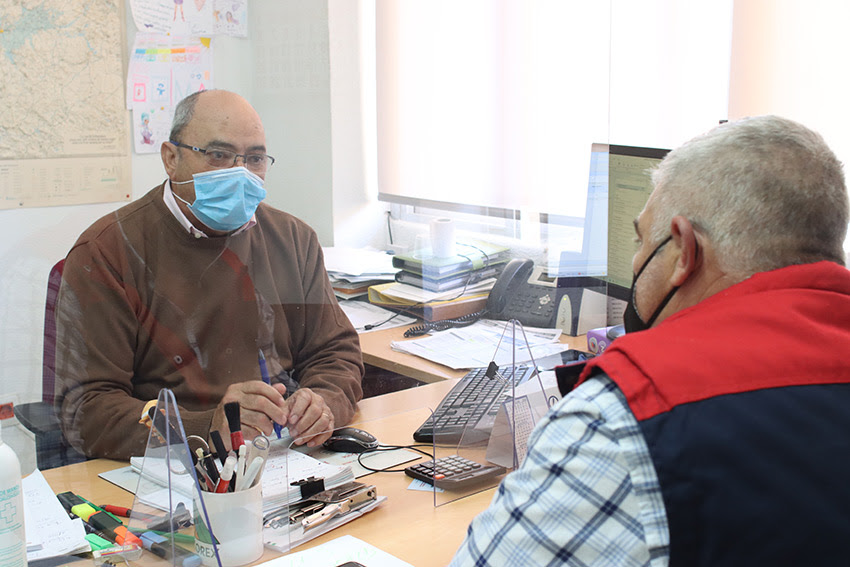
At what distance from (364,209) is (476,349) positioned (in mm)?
537

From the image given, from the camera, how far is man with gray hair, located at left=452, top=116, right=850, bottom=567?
0.73m

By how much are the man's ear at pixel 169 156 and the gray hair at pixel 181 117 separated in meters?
0.01

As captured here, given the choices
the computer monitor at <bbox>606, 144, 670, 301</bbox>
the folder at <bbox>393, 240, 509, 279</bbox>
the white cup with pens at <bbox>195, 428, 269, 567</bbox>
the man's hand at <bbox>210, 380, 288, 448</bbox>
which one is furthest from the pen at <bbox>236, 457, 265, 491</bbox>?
the computer monitor at <bbox>606, 144, 670, 301</bbox>

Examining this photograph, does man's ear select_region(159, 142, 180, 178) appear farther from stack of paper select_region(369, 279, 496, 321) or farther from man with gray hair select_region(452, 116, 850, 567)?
man with gray hair select_region(452, 116, 850, 567)

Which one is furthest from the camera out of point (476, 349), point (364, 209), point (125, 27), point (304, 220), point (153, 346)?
point (476, 349)

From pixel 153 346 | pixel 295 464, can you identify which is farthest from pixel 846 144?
pixel 153 346

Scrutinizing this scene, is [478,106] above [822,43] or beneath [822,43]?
beneath

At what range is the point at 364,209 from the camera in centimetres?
191

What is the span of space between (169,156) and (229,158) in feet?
0.36

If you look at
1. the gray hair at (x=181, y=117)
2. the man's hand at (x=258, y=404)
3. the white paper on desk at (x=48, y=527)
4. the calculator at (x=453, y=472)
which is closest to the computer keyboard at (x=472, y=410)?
the calculator at (x=453, y=472)

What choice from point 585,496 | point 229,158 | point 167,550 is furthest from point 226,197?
point 585,496

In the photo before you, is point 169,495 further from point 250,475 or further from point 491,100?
point 491,100

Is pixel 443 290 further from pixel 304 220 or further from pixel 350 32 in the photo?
pixel 350 32

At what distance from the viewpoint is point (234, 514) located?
3.90ft
